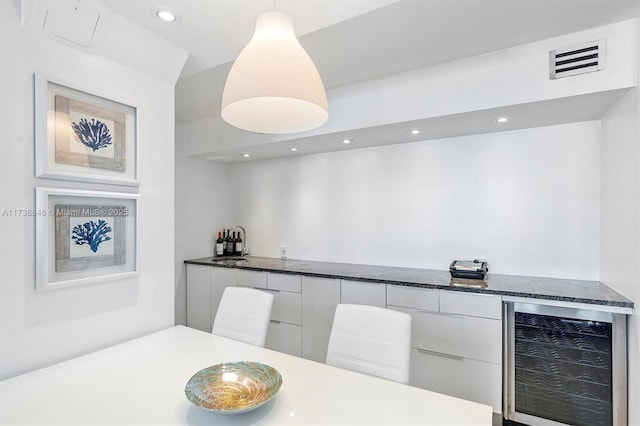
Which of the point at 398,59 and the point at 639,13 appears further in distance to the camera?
the point at 398,59

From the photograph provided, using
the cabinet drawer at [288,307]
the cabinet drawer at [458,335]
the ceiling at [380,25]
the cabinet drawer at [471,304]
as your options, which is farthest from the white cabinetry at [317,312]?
the ceiling at [380,25]

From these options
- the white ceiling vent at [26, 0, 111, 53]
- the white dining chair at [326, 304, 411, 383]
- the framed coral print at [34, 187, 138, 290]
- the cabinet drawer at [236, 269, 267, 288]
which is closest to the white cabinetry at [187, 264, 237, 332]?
the cabinet drawer at [236, 269, 267, 288]

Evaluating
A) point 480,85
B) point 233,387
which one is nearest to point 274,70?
point 233,387

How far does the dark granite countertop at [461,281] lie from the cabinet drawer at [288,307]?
0.21 m

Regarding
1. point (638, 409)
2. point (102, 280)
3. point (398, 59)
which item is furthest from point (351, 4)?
point (638, 409)

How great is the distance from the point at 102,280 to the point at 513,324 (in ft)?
7.85

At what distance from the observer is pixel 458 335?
7.07ft

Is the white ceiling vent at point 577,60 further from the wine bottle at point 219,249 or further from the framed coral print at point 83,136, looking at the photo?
the wine bottle at point 219,249

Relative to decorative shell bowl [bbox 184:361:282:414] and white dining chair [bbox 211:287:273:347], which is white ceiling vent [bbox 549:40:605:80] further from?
decorative shell bowl [bbox 184:361:282:414]

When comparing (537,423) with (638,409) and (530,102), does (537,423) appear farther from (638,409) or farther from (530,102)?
(530,102)

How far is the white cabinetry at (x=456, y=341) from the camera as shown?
206cm

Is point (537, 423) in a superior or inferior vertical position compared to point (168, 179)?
inferior

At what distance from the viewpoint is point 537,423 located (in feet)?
6.58

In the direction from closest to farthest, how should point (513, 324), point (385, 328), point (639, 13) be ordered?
point (385, 328) < point (639, 13) < point (513, 324)
